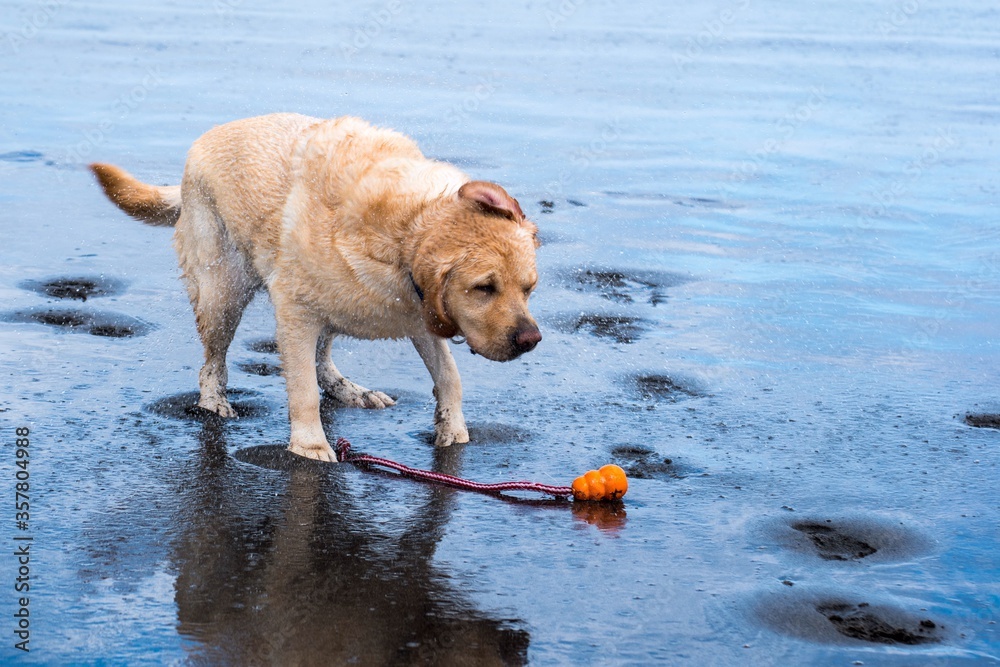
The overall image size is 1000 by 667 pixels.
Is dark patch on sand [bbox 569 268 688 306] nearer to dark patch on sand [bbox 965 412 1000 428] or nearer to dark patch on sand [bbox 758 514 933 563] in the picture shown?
dark patch on sand [bbox 965 412 1000 428]

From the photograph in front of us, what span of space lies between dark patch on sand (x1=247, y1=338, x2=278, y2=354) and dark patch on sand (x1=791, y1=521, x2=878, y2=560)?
3.17 metres

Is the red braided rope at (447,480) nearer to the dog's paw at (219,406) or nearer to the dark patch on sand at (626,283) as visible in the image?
the dog's paw at (219,406)

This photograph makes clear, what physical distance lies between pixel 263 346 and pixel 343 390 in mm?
909

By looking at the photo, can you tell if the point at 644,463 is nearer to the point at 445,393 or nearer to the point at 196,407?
the point at 445,393

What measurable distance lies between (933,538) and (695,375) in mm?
1984

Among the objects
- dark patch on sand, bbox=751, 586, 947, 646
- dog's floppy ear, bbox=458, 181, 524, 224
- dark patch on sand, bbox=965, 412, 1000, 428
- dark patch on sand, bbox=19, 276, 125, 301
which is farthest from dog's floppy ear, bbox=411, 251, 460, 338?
dark patch on sand, bbox=19, 276, 125, 301

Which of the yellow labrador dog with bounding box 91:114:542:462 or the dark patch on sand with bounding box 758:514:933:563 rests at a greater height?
the yellow labrador dog with bounding box 91:114:542:462

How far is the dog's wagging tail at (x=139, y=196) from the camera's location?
20.3 ft

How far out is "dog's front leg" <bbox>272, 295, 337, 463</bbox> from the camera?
5.24 meters

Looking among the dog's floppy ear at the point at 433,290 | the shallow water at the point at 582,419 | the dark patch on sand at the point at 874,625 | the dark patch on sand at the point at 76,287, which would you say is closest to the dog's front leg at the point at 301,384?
the shallow water at the point at 582,419

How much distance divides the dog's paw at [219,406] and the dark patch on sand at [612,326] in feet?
7.17

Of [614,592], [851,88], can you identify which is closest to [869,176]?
[851,88]

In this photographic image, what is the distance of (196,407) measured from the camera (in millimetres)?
5758

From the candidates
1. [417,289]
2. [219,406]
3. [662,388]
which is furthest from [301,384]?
[662,388]
